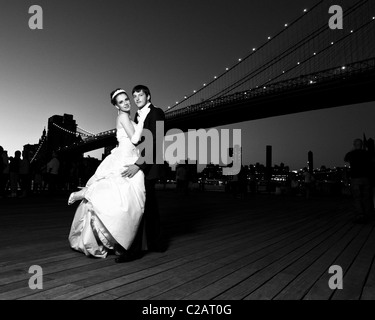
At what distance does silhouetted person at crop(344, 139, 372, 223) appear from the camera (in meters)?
4.97

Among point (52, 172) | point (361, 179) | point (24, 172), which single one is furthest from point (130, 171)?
point (52, 172)

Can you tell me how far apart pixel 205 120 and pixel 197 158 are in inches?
602

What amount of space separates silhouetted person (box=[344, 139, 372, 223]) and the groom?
145 inches

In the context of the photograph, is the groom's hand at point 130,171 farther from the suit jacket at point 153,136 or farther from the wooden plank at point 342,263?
the wooden plank at point 342,263

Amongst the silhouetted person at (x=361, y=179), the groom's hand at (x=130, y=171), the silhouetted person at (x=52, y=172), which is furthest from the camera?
the silhouetted person at (x=52, y=172)

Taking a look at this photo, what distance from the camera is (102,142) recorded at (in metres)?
33.1

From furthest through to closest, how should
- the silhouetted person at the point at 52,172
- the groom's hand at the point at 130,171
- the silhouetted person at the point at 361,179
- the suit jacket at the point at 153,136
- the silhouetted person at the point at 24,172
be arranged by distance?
the silhouetted person at the point at 52,172
the silhouetted person at the point at 24,172
the silhouetted person at the point at 361,179
the suit jacket at the point at 153,136
the groom's hand at the point at 130,171

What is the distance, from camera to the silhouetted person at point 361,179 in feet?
16.3

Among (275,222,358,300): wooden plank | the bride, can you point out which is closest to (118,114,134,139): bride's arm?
the bride

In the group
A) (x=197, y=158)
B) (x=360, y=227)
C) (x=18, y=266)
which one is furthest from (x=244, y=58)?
(x=18, y=266)

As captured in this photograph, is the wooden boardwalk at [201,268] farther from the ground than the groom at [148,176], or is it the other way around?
the groom at [148,176]

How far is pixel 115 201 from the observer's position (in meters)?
2.21

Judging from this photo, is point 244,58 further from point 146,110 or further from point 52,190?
point 146,110

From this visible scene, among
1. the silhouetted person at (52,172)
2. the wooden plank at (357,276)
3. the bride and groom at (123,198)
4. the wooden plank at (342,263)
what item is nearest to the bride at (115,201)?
the bride and groom at (123,198)
